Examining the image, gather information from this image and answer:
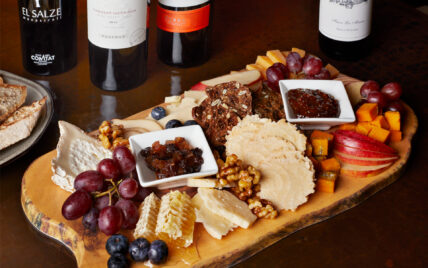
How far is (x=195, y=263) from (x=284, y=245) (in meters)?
0.24

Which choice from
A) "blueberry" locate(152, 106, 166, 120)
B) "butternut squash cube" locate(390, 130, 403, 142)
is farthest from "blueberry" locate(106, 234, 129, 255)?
"butternut squash cube" locate(390, 130, 403, 142)

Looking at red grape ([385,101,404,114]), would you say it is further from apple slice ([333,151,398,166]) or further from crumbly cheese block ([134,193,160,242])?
crumbly cheese block ([134,193,160,242])

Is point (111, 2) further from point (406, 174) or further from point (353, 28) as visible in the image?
point (406, 174)

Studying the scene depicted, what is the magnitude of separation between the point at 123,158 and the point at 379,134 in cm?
74

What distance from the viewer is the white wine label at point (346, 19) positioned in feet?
6.19

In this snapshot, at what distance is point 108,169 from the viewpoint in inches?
54.5

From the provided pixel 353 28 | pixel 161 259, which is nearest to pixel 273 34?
pixel 353 28

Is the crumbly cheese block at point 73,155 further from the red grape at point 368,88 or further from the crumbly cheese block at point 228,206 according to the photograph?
the red grape at point 368,88

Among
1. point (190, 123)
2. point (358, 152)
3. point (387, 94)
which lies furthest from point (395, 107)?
point (190, 123)

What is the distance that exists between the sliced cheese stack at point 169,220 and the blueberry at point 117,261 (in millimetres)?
61

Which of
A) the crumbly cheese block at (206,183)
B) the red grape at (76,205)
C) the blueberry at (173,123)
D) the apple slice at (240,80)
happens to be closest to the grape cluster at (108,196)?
the red grape at (76,205)

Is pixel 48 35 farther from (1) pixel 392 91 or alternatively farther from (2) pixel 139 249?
(1) pixel 392 91

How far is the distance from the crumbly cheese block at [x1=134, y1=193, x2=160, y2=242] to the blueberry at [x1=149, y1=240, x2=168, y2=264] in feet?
0.12

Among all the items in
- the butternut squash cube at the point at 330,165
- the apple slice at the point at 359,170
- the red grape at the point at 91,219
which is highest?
the butternut squash cube at the point at 330,165
